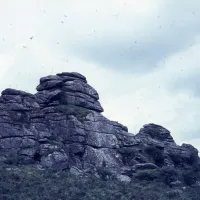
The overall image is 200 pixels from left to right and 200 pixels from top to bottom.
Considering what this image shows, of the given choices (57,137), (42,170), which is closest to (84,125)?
(57,137)

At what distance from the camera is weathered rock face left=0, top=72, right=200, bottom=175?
175ft

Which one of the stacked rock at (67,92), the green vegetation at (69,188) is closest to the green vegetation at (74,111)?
the stacked rock at (67,92)

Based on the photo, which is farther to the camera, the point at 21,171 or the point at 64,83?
the point at 64,83

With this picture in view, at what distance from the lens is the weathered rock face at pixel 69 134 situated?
5344 centimetres

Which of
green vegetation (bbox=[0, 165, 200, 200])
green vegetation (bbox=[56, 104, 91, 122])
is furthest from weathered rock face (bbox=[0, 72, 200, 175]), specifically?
green vegetation (bbox=[0, 165, 200, 200])

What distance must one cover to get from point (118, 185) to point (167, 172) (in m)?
11.7

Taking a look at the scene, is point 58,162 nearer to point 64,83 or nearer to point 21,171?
point 21,171

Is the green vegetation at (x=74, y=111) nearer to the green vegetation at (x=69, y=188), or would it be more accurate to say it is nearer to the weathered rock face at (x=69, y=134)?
the weathered rock face at (x=69, y=134)

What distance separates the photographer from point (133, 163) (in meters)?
59.1

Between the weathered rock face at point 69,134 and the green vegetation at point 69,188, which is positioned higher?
the weathered rock face at point 69,134

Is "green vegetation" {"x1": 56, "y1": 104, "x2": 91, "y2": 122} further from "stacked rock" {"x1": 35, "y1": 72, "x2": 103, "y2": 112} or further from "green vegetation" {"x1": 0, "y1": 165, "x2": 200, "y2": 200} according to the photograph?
"green vegetation" {"x1": 0, "y1": 165, "x2": 200, "y2": 200}

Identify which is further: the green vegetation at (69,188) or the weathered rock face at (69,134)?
the weathered rock face at (69,134)

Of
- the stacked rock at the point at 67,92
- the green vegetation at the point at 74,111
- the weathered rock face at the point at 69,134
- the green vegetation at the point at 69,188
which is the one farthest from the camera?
A: the stacked rock at the point at 67,92

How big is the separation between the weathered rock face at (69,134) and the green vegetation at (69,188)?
412 centimetres
